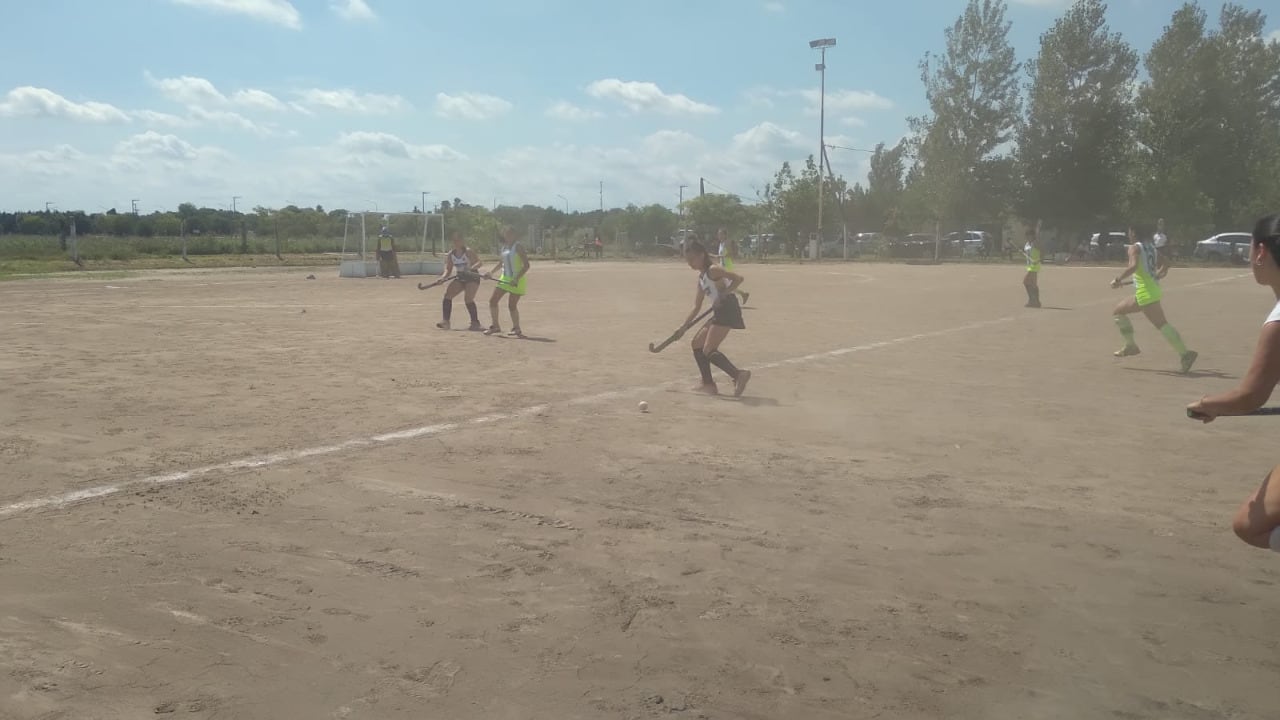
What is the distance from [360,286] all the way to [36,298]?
9602 mm

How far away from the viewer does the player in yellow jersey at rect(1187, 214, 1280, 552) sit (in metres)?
3.46

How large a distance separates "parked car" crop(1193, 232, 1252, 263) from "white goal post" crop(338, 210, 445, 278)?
127 ft

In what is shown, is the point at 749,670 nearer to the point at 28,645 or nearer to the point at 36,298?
the point at 28,645

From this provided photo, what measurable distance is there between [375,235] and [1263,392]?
43.1 meters

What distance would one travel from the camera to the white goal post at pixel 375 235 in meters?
37.5

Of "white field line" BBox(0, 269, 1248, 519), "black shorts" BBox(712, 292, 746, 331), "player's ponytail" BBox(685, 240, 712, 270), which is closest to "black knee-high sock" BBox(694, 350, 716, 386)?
"black shorts" BBox(712, 292, 746, 331)

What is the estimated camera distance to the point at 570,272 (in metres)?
43.2

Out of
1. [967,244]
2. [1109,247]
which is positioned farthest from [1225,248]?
[967,244]

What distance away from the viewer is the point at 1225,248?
49594mm

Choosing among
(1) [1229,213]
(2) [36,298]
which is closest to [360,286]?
(2) [36,298]

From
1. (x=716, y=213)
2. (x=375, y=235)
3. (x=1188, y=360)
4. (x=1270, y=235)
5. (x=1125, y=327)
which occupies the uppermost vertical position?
(x=716, y=213)

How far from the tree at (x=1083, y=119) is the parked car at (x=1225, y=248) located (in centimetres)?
906

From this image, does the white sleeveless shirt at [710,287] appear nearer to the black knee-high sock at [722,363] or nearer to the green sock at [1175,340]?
the black knee-high sock at [722,363]

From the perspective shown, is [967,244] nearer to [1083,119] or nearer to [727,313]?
Result: [1083,119]
